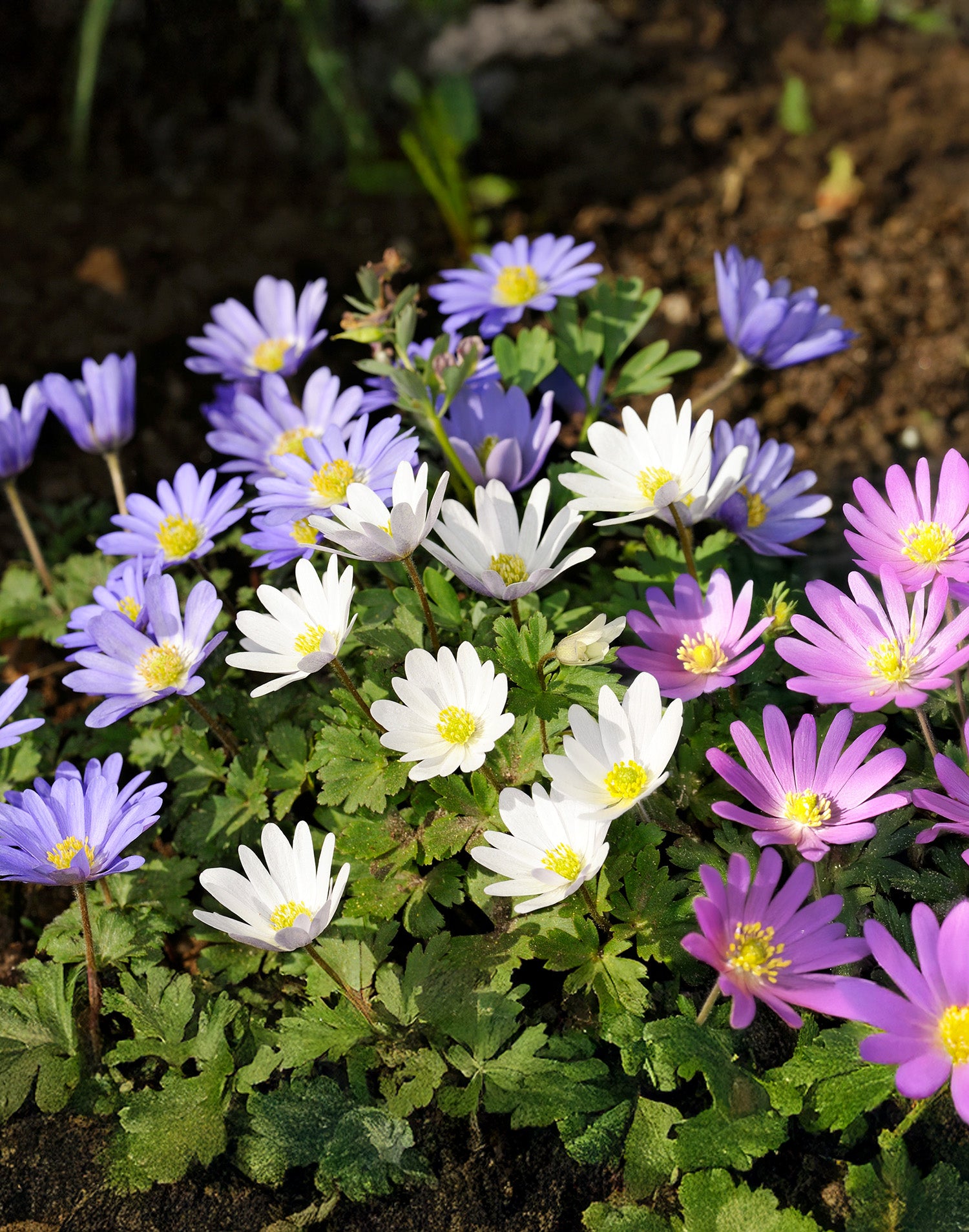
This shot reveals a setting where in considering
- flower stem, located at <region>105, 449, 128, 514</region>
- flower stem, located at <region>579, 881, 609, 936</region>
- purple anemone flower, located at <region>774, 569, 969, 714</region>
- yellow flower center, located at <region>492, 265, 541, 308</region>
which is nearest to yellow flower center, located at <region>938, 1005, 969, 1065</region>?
purple anemone flower, located at <region>774, 569, 969, 714</region>

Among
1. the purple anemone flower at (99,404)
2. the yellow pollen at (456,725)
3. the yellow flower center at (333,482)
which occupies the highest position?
the purple anemone flower at (99,404)

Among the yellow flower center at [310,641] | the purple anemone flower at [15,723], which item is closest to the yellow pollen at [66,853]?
the purple anemone flower at [15,723]

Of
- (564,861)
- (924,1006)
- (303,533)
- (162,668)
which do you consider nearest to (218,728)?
(162,668)

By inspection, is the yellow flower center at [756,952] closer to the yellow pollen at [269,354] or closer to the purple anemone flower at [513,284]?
the purple anemone flower at [513,284]

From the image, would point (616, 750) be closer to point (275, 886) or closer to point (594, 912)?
point (594, 912)

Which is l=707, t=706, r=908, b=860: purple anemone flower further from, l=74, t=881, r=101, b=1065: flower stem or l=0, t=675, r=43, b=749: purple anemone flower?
l=0, t=675, r=43, b=749: purple anemone flower

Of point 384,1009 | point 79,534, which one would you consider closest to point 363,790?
point 384,1009
